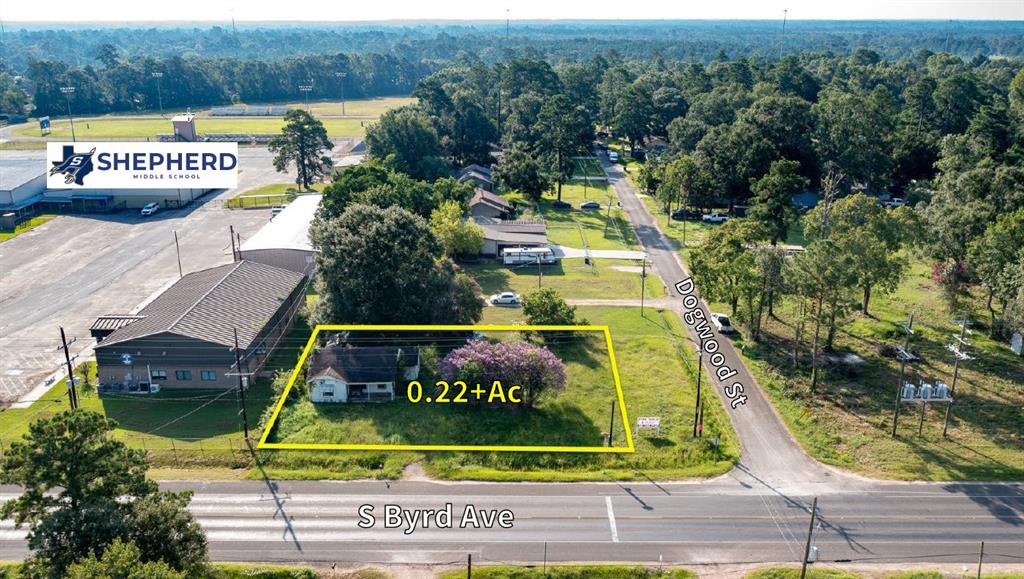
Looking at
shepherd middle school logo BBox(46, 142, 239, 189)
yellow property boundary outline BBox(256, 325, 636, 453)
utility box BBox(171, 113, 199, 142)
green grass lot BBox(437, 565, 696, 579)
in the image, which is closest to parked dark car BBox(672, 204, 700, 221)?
yellow property boundary outline BBox(256, 325, 636, 453)

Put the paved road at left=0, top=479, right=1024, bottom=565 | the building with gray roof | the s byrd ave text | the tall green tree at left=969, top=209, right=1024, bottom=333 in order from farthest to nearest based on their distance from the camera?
the tall green tree at left=969, top=209, right=1024, bottom=333 → the building with gray roof → the s byrd ave text → the paved road at left=0, top=479, right=1024, bottom=565

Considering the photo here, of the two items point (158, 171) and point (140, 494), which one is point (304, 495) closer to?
point (140, 494)

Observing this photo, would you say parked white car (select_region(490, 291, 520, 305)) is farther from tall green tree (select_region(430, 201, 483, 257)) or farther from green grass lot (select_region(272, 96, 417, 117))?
green grass lot (select_region(272, 96, 417, 117))

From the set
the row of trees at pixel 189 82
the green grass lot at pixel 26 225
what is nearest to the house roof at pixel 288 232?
the green grass lot at pixel 26 225

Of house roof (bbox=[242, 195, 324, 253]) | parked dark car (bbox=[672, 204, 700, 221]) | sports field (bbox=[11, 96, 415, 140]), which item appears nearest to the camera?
house roof (bbox=[242, 195, 324, 253])

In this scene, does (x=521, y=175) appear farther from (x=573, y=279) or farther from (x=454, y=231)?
(x=573, y=279)
